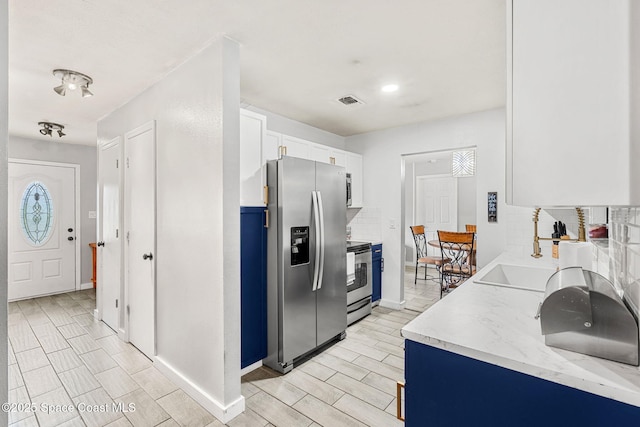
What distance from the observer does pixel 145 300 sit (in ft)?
9.13

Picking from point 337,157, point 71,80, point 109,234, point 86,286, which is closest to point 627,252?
point 337,157

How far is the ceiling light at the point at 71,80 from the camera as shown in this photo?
8.04 ft

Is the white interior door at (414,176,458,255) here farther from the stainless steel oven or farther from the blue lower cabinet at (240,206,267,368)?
the blue lower cabinet at (240,206,267,368)

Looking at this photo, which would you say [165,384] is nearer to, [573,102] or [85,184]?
[573,102]

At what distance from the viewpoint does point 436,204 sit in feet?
22.8

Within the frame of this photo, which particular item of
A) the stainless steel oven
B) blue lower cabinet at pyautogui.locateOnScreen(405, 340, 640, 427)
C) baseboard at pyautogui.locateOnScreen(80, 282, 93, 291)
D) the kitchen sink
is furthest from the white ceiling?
baseboard at pyautogui.locateOnScreen(80, 282, 93, 291)

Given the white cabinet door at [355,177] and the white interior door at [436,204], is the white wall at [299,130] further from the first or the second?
the white interior door at [436,204]

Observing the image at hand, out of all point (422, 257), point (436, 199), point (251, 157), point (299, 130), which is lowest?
point (422, 257)

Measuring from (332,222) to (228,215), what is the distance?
1299 millimetres

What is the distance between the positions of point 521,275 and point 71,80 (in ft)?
12.8

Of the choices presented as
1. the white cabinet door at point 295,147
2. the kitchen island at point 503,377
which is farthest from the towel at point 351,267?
the kitchen island at point 503,377

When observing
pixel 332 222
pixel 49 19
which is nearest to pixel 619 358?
pixel 332 222

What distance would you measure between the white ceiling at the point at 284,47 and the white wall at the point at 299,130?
0.71 ft

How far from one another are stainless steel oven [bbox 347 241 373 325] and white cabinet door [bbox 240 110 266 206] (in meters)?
1.42
